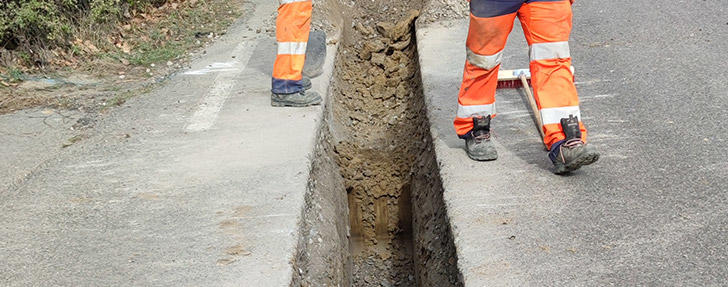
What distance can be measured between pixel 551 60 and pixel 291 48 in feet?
6.91

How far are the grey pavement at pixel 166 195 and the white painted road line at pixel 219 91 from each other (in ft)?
0.06

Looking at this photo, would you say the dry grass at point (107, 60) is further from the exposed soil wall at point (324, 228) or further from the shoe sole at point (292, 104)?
the exposed soil wall at point (324, 228)

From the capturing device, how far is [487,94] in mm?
4367

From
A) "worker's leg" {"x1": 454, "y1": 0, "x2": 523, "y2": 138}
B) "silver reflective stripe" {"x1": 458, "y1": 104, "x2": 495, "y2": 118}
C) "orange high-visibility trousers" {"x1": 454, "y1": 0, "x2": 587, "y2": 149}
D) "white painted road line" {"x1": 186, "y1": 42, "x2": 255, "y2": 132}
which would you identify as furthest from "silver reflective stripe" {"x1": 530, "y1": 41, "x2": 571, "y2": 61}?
"white painted road line" {"x1": 186, "y1": 42, "x2": 255, "y2": 132}

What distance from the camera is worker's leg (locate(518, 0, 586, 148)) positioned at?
387 cm

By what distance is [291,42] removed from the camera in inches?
206

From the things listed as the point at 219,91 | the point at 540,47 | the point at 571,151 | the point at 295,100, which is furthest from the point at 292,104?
the point at 571,151

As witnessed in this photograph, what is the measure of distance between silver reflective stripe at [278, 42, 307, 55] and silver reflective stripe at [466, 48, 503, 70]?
1.54 m

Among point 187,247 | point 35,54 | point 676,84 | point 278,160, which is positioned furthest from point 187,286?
point 35,54

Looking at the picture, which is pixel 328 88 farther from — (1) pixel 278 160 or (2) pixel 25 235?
(2) pixel 25 235

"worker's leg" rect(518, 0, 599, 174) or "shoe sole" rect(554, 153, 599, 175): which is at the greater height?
"worker's leg" rect(518, 0, 599, 174)

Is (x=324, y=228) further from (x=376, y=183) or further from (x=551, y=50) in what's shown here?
(x=551, y=50)

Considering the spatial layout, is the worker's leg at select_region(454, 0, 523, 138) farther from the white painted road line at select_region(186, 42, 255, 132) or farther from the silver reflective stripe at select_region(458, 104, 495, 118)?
the white painted road line at select_region(186, 42, 255, 132)

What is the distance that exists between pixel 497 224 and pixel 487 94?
1.05 metres
